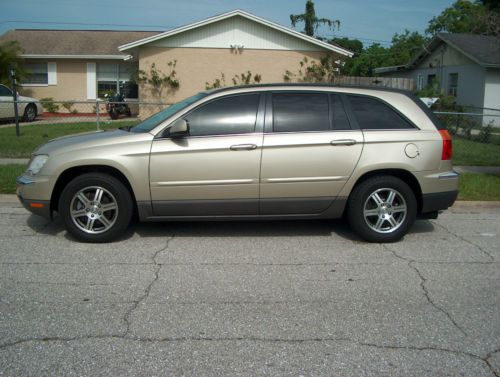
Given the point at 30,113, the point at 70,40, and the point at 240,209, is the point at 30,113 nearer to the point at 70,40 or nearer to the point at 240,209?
the point at 70,40

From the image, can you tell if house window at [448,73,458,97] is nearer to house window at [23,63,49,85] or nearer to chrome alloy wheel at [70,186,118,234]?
house window at [23,63,49,85]

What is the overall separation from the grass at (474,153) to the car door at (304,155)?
680 centimetres

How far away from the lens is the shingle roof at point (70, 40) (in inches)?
989

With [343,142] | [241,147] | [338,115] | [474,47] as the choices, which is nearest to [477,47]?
[474,47]

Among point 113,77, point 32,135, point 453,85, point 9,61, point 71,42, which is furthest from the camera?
point 71,42

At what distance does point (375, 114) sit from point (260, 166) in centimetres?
156

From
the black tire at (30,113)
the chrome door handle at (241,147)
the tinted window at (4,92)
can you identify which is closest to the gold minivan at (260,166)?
the chrome door handle at (241,147)

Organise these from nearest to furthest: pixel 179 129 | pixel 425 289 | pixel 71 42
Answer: pixel 425 289 → pixel 179 129 → pixel 71 42

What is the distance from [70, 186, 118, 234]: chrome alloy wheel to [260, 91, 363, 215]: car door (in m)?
1.73

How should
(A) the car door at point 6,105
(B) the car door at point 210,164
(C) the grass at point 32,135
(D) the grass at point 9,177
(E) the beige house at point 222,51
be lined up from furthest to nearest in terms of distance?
(E) the beige house at point 222,51 < (A) the car door at point 6,105 < (C) the grass at point 32,135 < (D) the grass at point 9,177 < (B) the car door at point 210,164

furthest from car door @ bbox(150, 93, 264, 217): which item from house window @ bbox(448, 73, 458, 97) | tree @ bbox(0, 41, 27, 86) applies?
house window @ bbox(448, 73, 458, 97)

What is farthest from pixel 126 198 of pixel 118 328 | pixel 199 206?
pixel 118 328

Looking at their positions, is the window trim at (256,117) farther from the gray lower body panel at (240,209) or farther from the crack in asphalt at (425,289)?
the crack in asphalt at (425,289)

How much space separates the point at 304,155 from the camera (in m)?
5.99
